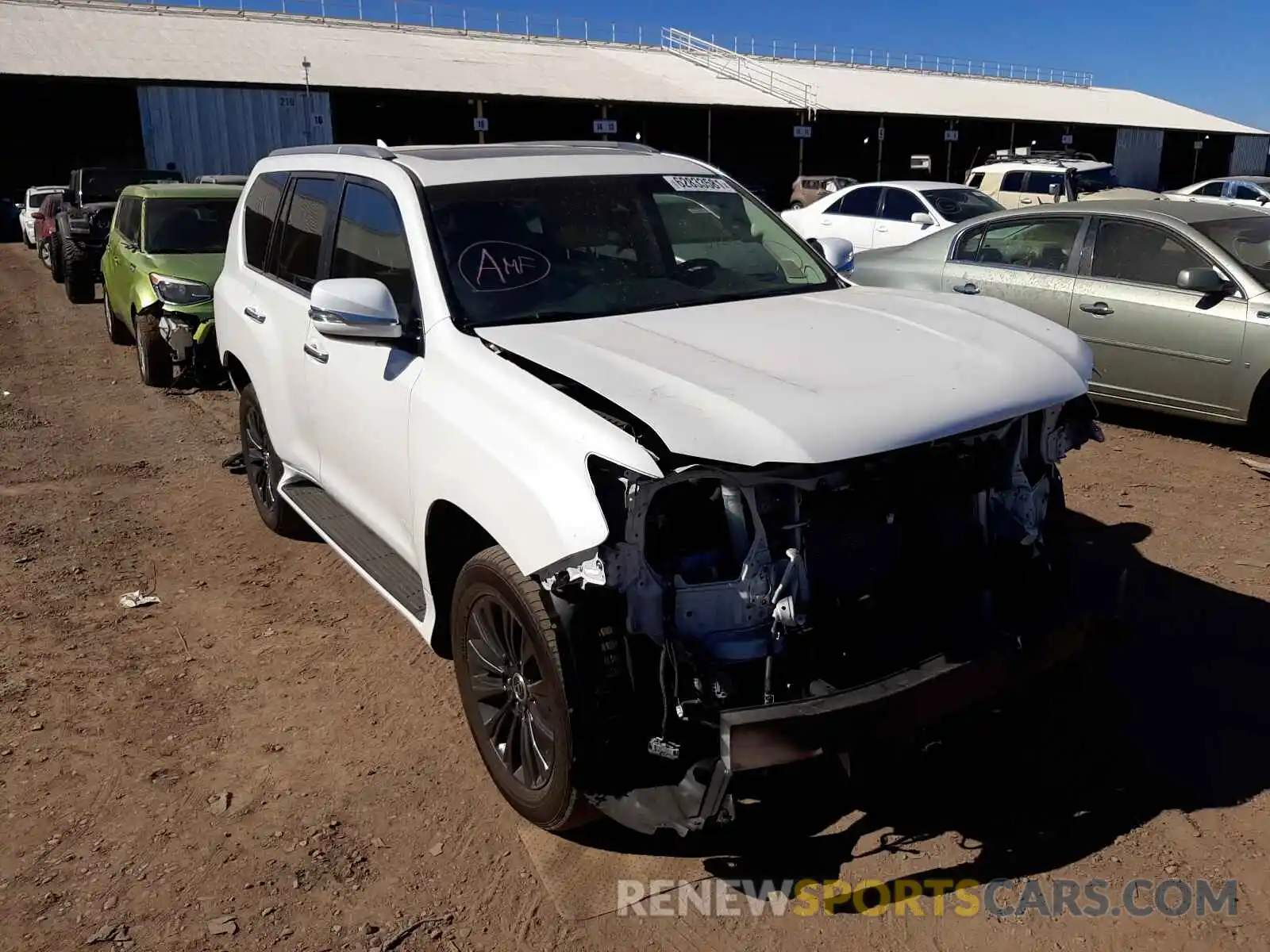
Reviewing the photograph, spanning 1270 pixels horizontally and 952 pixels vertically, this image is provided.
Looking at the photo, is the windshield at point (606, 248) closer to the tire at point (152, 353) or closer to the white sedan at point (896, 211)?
the tire at point (152, 353)

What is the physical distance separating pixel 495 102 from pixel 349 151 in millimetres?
34659

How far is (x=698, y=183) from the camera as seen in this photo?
178 inches

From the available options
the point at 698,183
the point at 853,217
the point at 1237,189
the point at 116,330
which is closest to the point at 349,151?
the point at 698,183

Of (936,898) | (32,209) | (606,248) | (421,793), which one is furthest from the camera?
(32,209)

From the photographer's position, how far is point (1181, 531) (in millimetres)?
5473

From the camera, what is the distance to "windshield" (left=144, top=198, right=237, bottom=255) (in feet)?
33.5

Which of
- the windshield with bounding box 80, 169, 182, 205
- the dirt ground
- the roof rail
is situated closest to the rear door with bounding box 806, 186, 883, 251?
the dirt ground

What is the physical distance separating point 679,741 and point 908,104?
1862 inches

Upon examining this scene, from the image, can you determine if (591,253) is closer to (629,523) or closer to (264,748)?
(629,523)

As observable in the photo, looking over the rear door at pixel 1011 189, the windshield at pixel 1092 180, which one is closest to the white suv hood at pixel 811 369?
the windshield at pixel 1092 180

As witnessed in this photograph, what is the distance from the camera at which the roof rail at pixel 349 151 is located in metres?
4.29

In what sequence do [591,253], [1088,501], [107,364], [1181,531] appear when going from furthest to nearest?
[107,364] < [1088,501] < [1181,531] < [591,253]

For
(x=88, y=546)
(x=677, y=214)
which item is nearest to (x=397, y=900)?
(x=677, y=214)

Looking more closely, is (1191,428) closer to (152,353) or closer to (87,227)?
(152,353)
